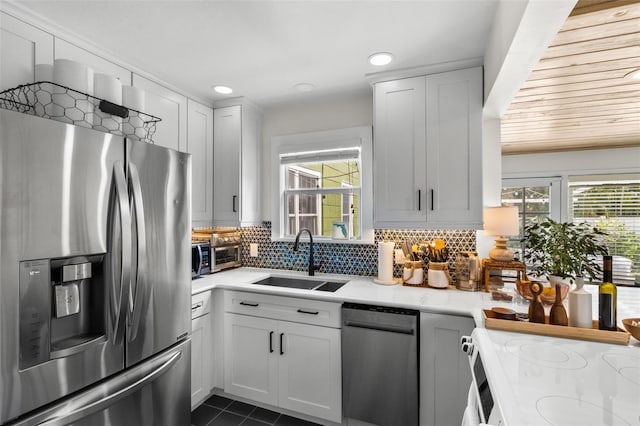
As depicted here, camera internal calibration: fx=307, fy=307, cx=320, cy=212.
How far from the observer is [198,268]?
8.68 ft

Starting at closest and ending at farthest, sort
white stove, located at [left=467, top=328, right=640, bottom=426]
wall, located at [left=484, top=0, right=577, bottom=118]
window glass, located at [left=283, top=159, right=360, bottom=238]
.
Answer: white stove, located at [left=467, top=328, right=640, bottom=426], wall, located at [left=484, top=0, right=577, bottom=118], window glass, located at [left=283, top=159, right=360, bottom=238]

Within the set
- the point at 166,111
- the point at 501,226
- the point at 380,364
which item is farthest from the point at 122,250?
the point at 501,226

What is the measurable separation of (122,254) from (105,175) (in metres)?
0.37

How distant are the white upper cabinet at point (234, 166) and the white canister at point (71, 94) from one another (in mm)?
1285

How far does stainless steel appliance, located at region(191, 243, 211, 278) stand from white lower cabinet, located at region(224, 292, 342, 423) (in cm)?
50

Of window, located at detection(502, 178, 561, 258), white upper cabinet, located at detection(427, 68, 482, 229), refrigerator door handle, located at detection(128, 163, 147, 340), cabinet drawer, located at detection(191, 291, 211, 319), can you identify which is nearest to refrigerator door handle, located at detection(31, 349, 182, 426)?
refrigerator door handle, located at detection(128, 163, 147, 340)

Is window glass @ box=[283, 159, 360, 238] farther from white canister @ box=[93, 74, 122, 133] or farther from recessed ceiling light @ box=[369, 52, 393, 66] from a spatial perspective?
white canister @ box=[93, 74, 122, 133]

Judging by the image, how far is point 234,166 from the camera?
2789 millimetres

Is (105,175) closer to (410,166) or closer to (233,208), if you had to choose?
(233,208)

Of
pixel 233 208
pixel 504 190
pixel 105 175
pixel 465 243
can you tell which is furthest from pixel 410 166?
pixel 504 190

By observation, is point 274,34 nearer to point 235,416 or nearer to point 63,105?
point 63,105

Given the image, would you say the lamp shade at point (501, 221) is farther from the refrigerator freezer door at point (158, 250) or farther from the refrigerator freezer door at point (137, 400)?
the refrigerator freezer door at point (137, 400)

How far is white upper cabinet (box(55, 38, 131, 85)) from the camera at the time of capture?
1723mm

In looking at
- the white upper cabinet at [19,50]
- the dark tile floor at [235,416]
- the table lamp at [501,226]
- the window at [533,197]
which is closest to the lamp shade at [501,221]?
the table lamp at [501,226]
